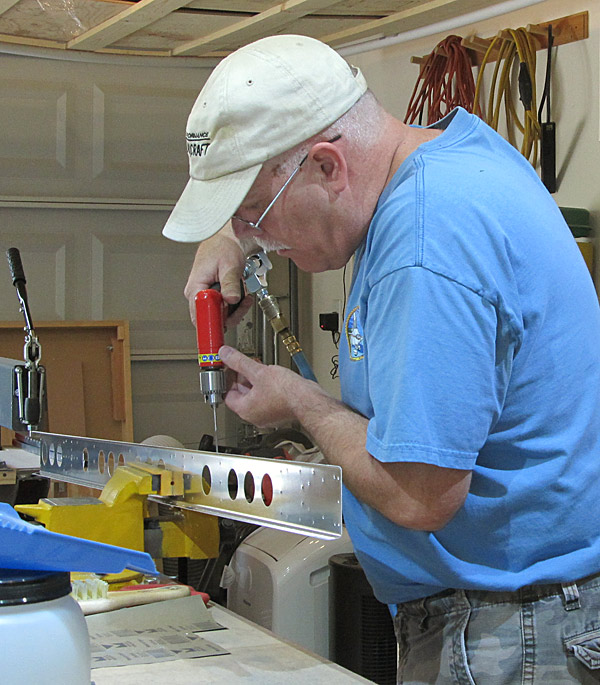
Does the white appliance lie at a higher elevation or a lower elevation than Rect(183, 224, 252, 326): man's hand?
Answer: lower

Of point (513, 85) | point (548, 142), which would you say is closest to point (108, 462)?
point (548, 142)

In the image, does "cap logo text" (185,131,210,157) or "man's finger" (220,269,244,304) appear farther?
"man's finger" (220,269,244,304)

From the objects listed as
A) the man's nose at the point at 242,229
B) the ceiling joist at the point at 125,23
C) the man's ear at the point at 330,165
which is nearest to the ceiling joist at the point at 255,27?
the ceiling joist at the point at 125,23

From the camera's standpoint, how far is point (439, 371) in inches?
41.9

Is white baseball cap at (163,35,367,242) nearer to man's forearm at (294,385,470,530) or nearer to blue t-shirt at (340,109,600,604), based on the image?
blue t-shirt at (340,109,600,604)

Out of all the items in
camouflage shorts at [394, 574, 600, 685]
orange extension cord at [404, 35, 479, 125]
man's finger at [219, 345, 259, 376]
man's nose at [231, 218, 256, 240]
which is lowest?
camouflage shorts at [394, 574, 600, 685]

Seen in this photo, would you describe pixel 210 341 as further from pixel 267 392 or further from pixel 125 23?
pixel 125 23

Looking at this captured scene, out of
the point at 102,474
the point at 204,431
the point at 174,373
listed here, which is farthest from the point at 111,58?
the point at 102,474

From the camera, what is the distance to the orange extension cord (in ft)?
12.3

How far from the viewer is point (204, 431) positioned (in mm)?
5215

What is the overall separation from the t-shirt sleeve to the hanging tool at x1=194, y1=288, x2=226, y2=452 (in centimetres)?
52

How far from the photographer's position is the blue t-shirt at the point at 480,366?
1.07m

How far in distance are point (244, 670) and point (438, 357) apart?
0.60 metres

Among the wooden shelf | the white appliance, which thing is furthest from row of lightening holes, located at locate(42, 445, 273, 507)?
the wooden shelf
